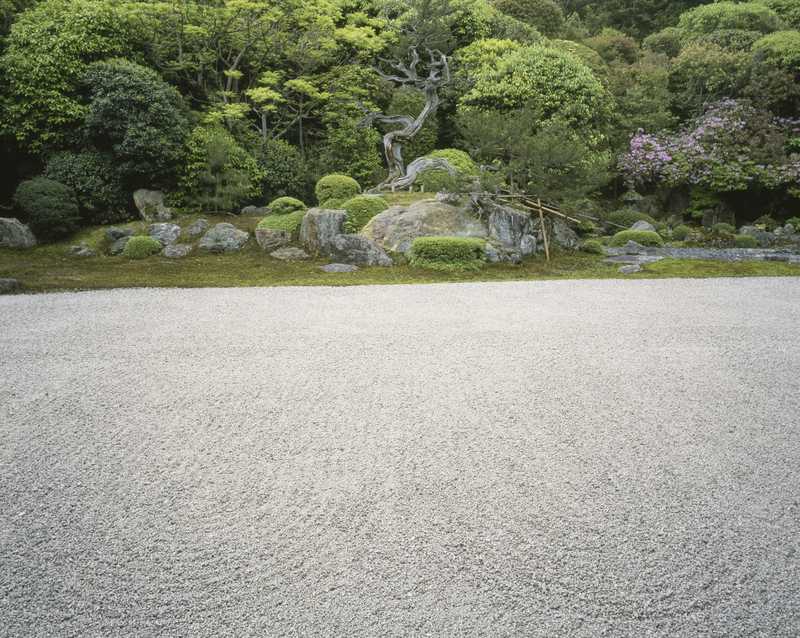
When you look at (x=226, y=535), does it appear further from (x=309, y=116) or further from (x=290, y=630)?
(x=309, y=116)

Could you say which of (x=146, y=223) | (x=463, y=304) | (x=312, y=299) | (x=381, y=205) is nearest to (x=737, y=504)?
(x=463, y=304)

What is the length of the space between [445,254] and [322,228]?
263 centimetres

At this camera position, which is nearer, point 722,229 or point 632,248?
point 632,248

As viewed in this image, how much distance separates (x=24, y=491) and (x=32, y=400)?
49.7 inches

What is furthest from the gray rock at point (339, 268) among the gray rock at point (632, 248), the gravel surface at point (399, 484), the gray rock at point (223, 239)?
the gray rock at point (632, 248)

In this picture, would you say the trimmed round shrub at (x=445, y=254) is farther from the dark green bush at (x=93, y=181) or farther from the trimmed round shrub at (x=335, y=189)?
the dark green bush at (x=93, y=181)

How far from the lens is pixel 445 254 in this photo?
895 centimetres

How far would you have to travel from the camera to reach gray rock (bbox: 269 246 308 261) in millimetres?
9703

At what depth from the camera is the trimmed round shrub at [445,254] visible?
348 inches

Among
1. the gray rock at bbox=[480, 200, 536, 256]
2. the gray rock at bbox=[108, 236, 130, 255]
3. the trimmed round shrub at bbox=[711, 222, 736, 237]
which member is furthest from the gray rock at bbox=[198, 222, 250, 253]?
the trimmed round shrub at bbox=[711, 222, 736, 237]

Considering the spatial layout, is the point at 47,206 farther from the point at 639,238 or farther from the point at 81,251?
the point at 639,238

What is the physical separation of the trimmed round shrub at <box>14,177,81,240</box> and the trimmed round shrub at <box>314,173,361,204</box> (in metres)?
5.35

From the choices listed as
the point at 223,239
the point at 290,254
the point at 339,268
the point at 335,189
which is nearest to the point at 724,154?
the point at 335,189

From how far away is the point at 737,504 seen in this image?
2.29m
